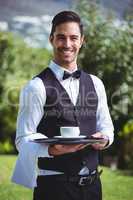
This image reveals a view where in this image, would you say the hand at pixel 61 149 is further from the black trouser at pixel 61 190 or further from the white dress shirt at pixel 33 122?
the black trouser at pixel 61 190

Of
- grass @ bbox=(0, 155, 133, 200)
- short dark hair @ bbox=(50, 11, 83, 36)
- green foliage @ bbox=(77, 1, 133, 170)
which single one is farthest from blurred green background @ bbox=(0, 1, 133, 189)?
short dark hair @ bbox=(50, 11, 83, 36)

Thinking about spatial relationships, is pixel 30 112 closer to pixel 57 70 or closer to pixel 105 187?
pixel 57 70

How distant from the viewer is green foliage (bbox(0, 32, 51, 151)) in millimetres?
7777

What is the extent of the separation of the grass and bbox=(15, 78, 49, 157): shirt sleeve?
8.41 feet

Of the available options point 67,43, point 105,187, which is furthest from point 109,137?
point 105,187

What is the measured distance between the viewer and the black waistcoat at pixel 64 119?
1.90 metres

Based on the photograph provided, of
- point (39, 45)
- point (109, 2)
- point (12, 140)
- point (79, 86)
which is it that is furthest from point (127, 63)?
point (79, 86)

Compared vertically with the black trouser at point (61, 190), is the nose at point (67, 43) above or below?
above

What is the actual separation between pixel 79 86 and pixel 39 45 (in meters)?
6.09

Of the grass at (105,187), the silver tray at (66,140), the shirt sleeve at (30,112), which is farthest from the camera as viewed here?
the grass at (105,187)

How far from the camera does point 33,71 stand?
821 centimetres

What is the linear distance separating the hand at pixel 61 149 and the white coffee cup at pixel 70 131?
5 centimetres

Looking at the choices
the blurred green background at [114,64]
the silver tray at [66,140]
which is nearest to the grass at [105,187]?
the blurred green background at [114,64]

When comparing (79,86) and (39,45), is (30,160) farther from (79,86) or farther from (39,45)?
(39,45)
